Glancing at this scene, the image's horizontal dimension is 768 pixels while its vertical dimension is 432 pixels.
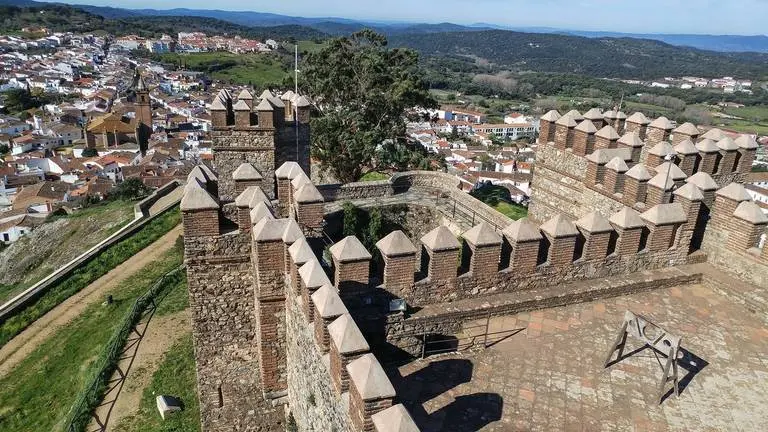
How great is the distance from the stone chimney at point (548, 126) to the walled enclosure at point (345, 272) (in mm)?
3037

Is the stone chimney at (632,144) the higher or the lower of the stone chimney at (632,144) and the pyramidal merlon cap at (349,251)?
the higher

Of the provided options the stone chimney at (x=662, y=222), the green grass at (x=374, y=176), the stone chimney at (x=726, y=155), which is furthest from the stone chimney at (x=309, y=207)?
the green grass at (x=374, y=176)

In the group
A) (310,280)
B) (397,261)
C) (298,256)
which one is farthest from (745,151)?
(310,280)

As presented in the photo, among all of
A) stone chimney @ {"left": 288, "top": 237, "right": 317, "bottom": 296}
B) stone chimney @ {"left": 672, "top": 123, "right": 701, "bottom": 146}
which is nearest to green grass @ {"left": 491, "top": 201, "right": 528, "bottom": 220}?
stone chimney @ {"left": 672, "top": 123, "right": 701, "bottom": 146}

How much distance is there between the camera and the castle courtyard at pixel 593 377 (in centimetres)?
582

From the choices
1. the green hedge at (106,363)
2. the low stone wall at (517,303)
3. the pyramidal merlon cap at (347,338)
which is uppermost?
the pyramidal merlon cap at (347,338)

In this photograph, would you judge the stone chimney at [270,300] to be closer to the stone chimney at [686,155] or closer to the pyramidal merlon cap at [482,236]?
the pyramidal merlon cap at [482,236]

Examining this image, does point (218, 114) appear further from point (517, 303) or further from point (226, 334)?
point (517, 303)

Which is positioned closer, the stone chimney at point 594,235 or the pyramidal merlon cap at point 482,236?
the pyramidal merlon cap at point 482,236

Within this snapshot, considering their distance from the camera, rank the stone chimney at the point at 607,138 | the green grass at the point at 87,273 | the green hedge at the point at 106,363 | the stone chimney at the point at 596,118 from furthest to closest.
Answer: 1. the green grass at the point at 87,273
2. the stone chimney at the point at 596,118
3. the green hedge at the point at 106,363
4. the stone chimney at the point at 607,138

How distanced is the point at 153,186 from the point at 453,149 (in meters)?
60.7

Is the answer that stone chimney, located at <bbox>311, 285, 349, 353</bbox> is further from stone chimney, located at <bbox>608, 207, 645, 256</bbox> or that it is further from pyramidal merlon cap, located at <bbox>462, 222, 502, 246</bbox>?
stone chimney, located at <bbox>608, 207, 645, 256</bbox>

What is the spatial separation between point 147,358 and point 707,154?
1561 cm

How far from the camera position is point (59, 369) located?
16.5 m
